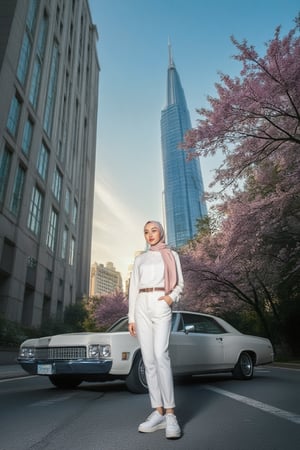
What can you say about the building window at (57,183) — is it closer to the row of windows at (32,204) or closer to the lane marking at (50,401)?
the row of windows at (32,204)

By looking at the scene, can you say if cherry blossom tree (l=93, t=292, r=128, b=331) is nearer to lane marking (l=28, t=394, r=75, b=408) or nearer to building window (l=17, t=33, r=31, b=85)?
building window (l=17, t=33, r=31, b=85)

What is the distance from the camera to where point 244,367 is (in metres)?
7.55

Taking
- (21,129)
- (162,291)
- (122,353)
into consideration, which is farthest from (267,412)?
(21,129)

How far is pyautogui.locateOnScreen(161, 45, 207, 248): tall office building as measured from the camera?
139 m

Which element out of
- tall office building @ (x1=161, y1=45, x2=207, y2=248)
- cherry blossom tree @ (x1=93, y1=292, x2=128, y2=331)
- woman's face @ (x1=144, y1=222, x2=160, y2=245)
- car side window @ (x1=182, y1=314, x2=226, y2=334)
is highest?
tall office building @ (x1=161, y1=45, x2=207, y2=248)

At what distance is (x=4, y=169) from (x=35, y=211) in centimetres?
667

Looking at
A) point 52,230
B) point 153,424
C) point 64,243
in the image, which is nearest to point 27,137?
point 52,230

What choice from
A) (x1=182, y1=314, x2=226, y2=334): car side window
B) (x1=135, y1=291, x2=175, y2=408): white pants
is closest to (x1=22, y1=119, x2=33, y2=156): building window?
(x1=182, y1=314, x2=226, y2=334): car side window

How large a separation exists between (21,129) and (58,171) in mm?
11983

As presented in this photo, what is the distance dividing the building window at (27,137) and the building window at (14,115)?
5.00 ft

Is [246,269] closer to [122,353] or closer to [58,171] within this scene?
[122,353]

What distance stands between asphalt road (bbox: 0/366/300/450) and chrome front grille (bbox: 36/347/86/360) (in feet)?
1.90

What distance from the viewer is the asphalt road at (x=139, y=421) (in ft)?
8.50

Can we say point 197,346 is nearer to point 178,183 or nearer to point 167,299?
point 167,299
